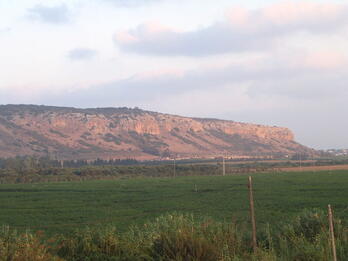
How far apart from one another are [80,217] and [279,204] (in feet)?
37.9

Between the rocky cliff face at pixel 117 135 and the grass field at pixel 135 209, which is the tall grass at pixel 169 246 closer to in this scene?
the grass field at pixel 135 209

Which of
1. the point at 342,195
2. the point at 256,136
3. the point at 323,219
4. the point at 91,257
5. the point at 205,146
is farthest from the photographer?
the point at 256,136

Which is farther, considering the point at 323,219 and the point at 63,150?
the point at 63,150

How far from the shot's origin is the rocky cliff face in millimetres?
146125

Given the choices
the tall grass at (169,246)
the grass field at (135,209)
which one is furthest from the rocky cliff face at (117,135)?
the tall grass at (169,246)

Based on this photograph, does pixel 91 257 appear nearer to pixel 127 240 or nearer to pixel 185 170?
pixel 127 240

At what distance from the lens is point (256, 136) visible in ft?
652

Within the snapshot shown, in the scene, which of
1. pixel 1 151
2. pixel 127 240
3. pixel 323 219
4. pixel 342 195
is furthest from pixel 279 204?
pixel 1 151

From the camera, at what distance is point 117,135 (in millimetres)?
168250

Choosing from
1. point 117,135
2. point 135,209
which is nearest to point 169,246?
point 135,209

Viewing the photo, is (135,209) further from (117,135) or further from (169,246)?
(117,135)

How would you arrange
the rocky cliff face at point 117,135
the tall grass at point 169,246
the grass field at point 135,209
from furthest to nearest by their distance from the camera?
the rocky cliff face at point 117,135
the grass field at point 135,209
the tall grass at point 169,246

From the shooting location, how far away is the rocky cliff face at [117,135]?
146 meters

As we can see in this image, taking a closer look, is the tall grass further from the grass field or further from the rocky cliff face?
the rocky cliff face
